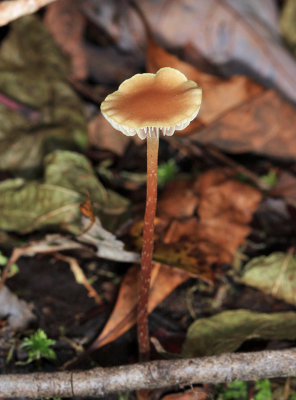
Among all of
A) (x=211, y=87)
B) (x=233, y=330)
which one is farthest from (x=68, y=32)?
(x=233, y=330)

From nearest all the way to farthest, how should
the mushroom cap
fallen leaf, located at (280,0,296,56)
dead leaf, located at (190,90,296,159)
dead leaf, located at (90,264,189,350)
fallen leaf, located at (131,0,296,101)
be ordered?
the mushroom cap → dead leaf, located at (90,264,189,350) → dead leaf, located at (190,90,296,159) → fallen leaf, located at (131,0,296,101) → fallen leaf, located at (280,0,296,56)

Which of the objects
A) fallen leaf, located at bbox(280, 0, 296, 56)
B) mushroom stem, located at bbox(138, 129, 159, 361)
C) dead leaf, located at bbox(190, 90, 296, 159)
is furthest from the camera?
fallen leaf, located at bbox(280, 0, 296, 56)

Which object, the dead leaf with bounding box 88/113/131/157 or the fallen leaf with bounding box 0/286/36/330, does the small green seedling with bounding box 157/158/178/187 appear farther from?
the fallen leaf with bounding box 0/286/36/330

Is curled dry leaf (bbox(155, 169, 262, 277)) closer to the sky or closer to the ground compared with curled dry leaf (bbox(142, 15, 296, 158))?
closer to the ground

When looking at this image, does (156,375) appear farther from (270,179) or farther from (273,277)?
(270,179)

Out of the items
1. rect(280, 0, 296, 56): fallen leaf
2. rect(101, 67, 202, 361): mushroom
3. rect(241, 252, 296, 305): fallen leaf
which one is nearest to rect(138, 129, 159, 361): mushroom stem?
rect(101, 67, 202, 361): mushroom

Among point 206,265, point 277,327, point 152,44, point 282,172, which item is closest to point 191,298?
point 206,265

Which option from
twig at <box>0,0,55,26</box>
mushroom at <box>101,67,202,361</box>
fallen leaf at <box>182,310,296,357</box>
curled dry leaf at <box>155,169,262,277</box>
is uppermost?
twig at <box>0,0,55,26</box>
